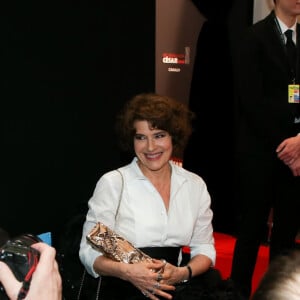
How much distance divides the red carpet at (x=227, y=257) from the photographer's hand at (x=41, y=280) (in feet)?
8.37

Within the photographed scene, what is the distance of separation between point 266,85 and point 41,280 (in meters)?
2.02

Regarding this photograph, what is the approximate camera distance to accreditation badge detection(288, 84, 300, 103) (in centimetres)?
272

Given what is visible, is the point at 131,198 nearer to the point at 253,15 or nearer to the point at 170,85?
the point at 170,85

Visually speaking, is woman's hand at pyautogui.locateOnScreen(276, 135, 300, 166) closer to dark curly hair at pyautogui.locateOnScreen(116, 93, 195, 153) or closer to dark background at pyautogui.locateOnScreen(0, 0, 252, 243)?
dark curly hair at pyautogui.locateOnScreen(116, 93, 195, 153)

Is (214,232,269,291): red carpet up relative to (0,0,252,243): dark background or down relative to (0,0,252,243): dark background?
down

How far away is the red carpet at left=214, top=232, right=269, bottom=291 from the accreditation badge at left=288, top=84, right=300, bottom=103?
1.24 m

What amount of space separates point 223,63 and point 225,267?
1614 mm

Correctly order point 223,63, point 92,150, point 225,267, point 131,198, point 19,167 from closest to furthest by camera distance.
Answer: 1. point 131,198
2. point 19,167
3. point 92,150
4. point 225,267
5. point 223,63

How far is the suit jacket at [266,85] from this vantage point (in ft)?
8.88

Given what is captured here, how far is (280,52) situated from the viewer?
8.90 ft

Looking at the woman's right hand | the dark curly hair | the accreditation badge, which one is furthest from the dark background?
the accreditation badge

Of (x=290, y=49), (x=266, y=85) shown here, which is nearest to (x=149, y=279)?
(x=266, y=85)

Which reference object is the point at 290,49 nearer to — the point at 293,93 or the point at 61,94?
the point at 293,93

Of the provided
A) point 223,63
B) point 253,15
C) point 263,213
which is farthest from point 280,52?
point 253,15
